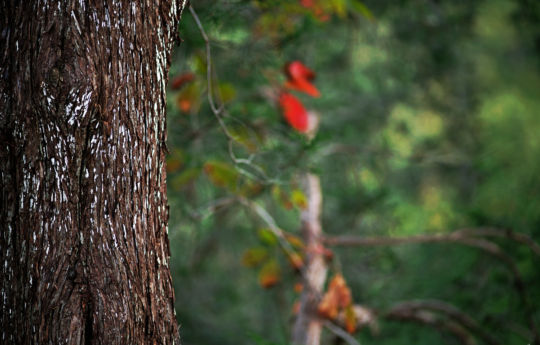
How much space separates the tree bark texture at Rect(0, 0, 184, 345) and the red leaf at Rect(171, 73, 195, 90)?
5.36 ft

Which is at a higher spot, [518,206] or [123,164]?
[123,164]

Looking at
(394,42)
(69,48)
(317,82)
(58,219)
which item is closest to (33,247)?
(58,219)

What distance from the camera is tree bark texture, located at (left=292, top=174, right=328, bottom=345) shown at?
370cm

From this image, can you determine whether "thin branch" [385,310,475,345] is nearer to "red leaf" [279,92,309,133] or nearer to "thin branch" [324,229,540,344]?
"thin branch" [324,229,540,344]

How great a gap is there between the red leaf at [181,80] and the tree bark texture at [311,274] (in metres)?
1.21

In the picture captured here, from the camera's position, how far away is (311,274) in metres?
3.91

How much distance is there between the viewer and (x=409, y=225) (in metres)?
8.95

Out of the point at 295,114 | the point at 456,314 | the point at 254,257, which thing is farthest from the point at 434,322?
the point at 295,114

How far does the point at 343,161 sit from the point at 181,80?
8.93 ft

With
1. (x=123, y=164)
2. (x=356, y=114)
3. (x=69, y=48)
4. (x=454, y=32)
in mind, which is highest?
(x=454, y=32)

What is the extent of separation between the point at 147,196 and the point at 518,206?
3.81 meters

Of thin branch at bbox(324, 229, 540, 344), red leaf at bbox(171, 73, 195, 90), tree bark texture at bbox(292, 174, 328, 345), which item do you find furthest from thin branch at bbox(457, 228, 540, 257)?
red leaf at bbox(171, 73, 195, 90)

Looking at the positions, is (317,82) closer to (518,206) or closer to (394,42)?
(394,42)

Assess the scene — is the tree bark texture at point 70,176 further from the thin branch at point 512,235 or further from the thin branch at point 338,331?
the thin branch at point 512,235
